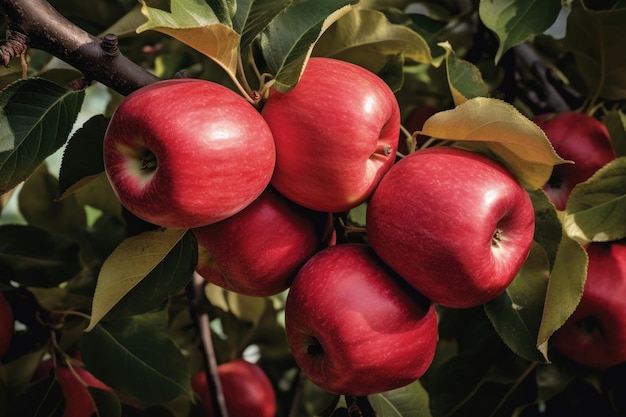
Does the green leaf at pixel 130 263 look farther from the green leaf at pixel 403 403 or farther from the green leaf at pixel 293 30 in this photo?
the green leaf at pixel 403 403

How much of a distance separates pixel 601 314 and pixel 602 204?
150 mm

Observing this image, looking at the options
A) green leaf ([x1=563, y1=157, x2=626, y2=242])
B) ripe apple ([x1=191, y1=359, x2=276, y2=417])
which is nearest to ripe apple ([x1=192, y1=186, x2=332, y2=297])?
green leaf ([x1=563, y1=157, x2=626, y2=242])

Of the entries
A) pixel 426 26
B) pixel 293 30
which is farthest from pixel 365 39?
pixel 426 26

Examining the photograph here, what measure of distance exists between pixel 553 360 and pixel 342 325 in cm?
49

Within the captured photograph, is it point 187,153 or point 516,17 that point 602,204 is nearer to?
point 516,17

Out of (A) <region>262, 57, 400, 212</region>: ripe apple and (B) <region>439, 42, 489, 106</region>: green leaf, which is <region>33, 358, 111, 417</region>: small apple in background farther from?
(B) <region>439, 42, 489, 106</region>: green leaf

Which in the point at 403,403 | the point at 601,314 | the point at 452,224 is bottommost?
the point at 403,403

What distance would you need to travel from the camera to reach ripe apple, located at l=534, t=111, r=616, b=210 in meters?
1.02

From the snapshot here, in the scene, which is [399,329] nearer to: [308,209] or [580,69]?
[308,209]

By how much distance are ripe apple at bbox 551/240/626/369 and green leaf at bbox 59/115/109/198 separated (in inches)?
25.4

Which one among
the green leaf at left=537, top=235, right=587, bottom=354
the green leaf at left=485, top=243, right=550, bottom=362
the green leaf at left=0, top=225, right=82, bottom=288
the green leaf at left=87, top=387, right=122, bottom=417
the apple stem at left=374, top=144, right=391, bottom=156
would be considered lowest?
the green leaf at left=87, top=387, right=122, bottom=417

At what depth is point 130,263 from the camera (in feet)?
2.64

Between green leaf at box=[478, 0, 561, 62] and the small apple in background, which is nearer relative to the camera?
green leaf at box=[478, 0, 561, 62]

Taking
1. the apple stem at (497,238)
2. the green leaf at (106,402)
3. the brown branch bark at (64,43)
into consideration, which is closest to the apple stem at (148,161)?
the brown branch bark at (64,43)
